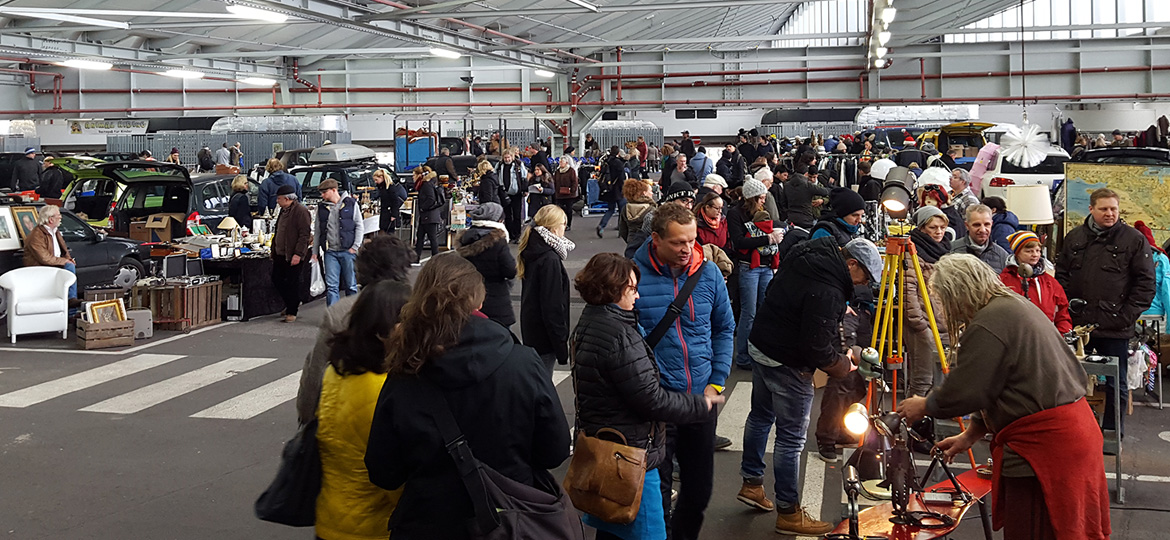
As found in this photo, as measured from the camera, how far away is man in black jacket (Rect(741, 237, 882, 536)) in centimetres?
528

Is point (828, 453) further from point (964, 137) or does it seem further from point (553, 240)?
point (964, 137)

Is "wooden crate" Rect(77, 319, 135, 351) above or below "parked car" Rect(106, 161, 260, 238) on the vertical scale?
below

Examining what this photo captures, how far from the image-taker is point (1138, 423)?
7.85 metres

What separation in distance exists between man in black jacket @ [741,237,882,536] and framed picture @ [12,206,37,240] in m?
10.4

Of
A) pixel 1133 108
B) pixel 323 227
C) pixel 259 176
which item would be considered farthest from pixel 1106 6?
pixel 323 227

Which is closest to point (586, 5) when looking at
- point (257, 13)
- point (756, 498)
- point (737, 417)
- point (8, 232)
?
point (257, 13)

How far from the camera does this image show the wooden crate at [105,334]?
11109mm

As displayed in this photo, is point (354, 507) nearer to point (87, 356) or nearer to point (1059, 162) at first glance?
point (87, 356)

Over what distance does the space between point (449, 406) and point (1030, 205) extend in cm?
742

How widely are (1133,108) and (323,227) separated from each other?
31050 millimetres

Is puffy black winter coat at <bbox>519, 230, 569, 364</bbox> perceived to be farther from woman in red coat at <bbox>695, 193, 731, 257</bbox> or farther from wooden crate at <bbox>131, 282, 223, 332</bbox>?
wooden crate at <bbox>131, 282, 223, 332</bbox>

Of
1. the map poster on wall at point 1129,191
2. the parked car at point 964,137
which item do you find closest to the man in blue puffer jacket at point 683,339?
the map poster on wall at point 1129,191

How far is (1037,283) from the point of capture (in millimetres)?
6770

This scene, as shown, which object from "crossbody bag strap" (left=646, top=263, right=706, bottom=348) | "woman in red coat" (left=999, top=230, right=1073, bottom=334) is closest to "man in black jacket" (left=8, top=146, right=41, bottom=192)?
"crossbody bag strap" (left=646, top=263, right=706, bottom=348)
